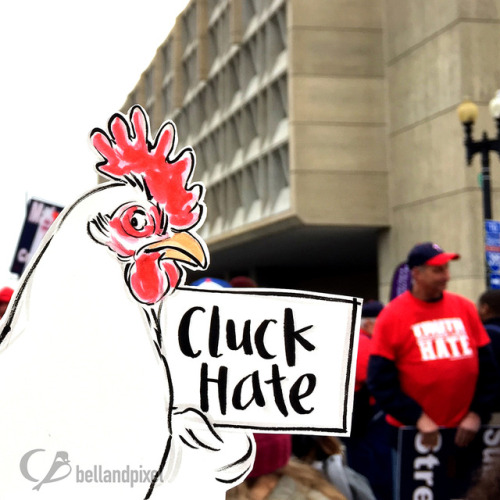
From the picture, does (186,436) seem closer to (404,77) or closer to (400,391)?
(400,391)

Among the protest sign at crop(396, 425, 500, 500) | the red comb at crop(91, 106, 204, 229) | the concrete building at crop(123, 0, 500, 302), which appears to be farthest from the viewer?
the concrete building at crop(123, 0, 500, 302)

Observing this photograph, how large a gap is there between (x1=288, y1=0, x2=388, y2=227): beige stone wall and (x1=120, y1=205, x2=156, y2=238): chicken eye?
2504 centimetres

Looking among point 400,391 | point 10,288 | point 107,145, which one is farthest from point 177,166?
point 400,391

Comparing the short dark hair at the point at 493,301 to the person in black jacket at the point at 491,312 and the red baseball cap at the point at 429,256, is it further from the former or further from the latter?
the red baseball cap at the point at 429,256

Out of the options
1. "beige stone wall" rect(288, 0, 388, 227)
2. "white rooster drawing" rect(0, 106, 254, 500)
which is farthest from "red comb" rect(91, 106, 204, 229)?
"beige stone wall" rect(288, 0, 388, 227)

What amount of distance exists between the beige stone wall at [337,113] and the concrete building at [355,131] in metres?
0.03

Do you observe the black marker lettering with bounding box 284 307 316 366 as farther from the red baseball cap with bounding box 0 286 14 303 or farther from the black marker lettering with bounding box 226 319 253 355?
the red baseball cap with bounding box 0 286 14 303

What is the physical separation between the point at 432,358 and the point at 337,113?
23.4m

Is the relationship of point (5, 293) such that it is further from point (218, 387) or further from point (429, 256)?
point (429, 256)

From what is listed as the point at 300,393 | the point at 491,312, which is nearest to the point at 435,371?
the point at 491,312

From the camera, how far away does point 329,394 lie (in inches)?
100

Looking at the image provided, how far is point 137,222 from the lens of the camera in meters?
2.39

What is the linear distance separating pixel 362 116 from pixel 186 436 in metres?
25.9

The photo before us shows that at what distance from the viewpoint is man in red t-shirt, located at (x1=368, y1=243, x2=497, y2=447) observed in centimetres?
497
